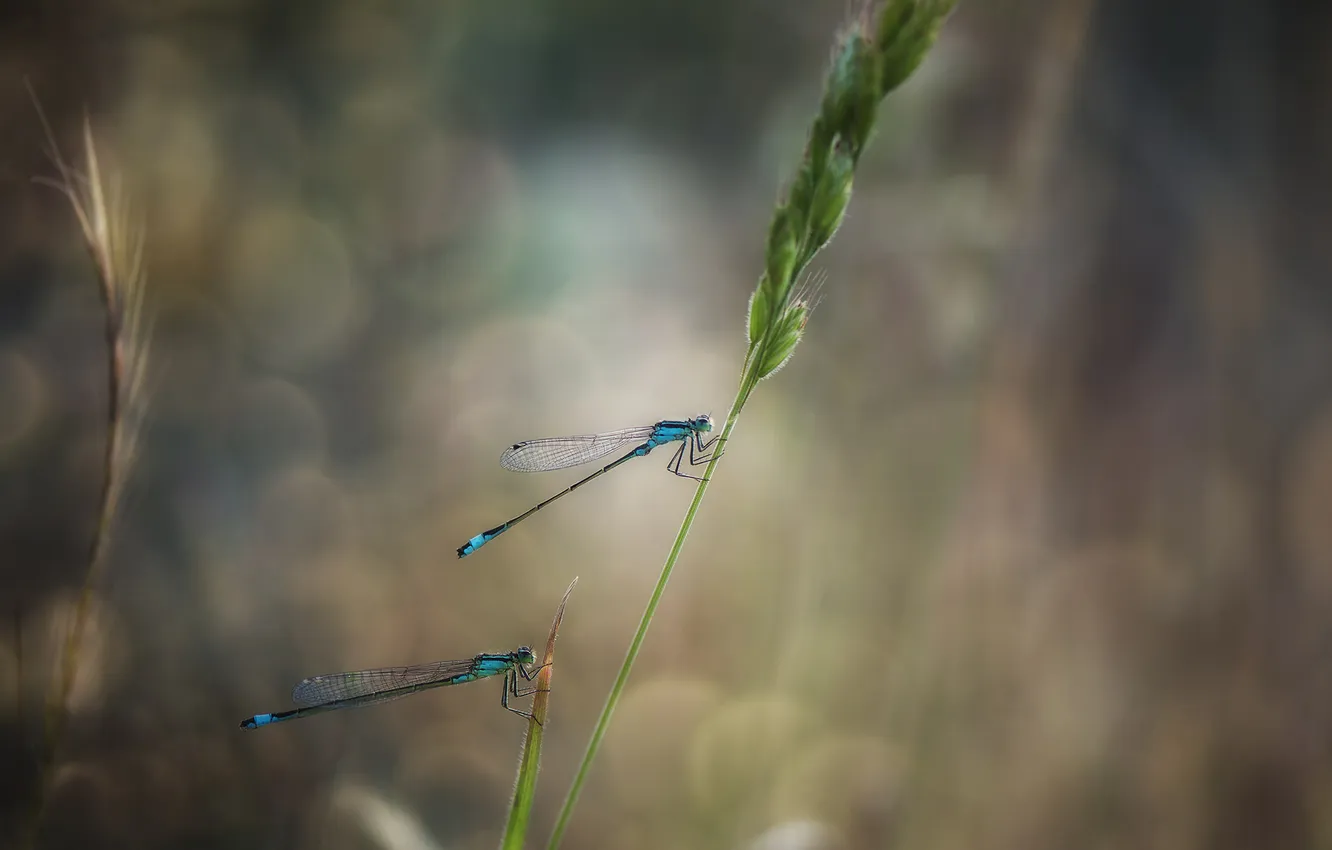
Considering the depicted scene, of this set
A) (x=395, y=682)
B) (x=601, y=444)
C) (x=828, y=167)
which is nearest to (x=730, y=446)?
(x=601, y=444)

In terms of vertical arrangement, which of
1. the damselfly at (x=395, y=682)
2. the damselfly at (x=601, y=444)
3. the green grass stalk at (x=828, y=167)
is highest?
the damselfly at (x=601, y=444)

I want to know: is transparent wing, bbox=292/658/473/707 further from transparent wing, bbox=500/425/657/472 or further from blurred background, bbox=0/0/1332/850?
transparent wing, bbox=500/425/657/472

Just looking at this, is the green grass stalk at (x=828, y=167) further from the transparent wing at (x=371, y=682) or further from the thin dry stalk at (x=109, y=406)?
the transparent wing at (x=371, y=682)

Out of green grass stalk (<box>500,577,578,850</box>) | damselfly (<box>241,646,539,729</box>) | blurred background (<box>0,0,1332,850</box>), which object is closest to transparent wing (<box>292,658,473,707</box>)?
damselfly (<box>241,646,539,729</box>)

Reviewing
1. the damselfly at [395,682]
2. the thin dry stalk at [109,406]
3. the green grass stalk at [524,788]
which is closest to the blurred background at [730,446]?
the damselfly at [395,682]

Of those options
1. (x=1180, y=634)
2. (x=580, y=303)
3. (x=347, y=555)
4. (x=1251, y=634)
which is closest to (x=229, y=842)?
(x=347, y=555)

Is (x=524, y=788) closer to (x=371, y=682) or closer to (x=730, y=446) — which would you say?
(x=371, y=682)

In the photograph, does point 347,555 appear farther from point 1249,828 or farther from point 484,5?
point 1249,828
